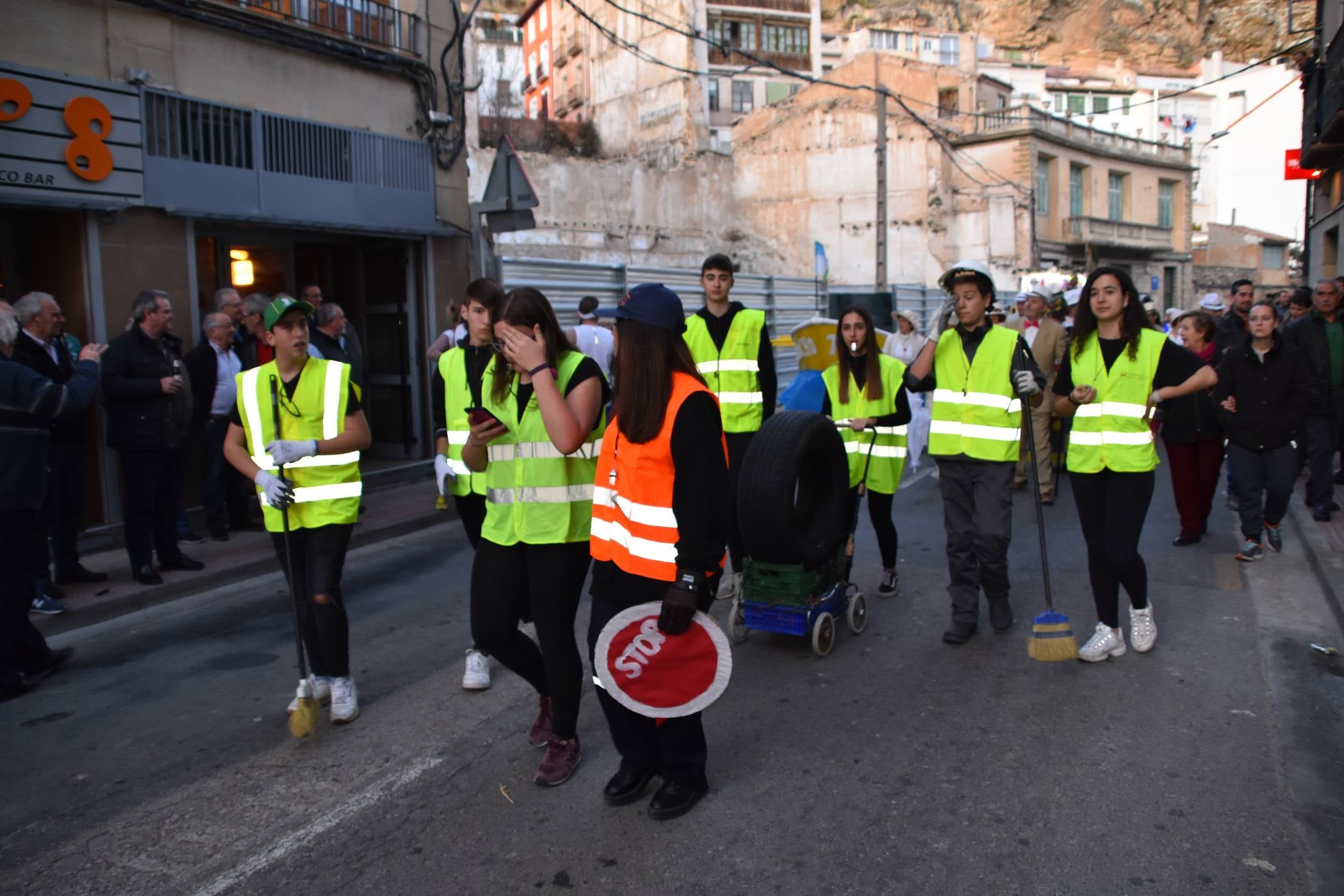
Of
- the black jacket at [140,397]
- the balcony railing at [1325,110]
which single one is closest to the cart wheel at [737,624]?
the black jacket at [140,397]

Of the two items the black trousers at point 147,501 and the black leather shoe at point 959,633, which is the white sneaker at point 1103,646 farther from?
the black trousers at point 147,501

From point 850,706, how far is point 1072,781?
1.09m

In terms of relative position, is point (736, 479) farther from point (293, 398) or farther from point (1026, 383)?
point (293, 398)

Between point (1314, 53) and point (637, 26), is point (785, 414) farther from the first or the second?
point (637, 26)

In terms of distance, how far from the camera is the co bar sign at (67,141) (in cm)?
783

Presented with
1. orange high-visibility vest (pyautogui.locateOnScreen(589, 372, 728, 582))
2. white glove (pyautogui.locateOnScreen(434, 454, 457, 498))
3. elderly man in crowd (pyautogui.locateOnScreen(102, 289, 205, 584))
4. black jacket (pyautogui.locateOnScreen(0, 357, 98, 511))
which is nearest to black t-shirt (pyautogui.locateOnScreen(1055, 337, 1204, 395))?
orange high-visibility vest (pyautogui.locateOnScreen(589, 372, 728, 582))

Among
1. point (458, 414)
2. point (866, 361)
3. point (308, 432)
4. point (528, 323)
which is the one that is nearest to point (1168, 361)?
point (866, 361)

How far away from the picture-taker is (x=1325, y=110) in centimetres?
1477

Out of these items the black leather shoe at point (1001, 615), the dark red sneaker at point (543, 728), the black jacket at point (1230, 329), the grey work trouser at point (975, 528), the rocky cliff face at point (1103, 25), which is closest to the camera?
the dark red sneaker at point (543, 728)

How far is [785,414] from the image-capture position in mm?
5305

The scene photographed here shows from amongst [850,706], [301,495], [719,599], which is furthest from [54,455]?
[850,706]

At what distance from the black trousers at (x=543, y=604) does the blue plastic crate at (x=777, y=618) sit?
1614mm

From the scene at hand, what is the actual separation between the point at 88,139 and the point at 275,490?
567cm

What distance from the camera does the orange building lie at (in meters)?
63.6
